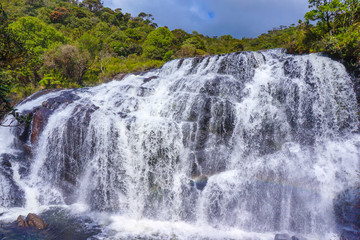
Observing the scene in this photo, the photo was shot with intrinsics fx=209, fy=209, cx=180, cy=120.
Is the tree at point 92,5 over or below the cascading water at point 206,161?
over

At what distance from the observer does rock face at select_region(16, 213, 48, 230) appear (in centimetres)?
779

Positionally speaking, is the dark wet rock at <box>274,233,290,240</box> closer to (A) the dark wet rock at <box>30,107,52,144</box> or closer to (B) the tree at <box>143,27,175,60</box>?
(A) the dark wet rock at <box>30,107,52,144</box>

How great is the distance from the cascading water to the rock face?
1.12 metres

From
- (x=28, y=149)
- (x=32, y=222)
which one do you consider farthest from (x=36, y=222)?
(x=28, y=149)

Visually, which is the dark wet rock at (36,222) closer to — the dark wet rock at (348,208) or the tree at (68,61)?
the dark wet rock at (348,208)

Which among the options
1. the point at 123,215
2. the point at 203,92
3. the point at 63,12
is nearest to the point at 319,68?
the point at 203,92

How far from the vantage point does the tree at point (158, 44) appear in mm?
28594

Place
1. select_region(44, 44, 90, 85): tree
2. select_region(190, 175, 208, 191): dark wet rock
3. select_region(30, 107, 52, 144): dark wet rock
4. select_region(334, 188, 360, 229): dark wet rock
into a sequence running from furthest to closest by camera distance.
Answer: select_region(44, 44, 90, 85): tree
select_region(30, 107, 52, 144): dark wet rock
select_region(190, 175, 208, 191): dark wet rock
select_region(334, 188, 360, 229): dark wet rock

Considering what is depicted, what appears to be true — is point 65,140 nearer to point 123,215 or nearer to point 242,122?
point 123,215

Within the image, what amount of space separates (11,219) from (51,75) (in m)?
15.9

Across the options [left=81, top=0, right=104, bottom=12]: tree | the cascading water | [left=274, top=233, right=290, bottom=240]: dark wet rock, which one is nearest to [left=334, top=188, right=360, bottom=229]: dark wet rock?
the cascading water

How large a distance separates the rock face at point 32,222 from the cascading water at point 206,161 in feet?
3.69

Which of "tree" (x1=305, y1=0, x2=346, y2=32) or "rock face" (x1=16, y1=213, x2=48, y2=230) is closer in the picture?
"rock face" (x1=16, y1=213, x2=48, y2=230)

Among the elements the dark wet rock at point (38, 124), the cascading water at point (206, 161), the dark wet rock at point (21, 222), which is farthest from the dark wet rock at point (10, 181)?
the dark wet rock at point (21, 222)
